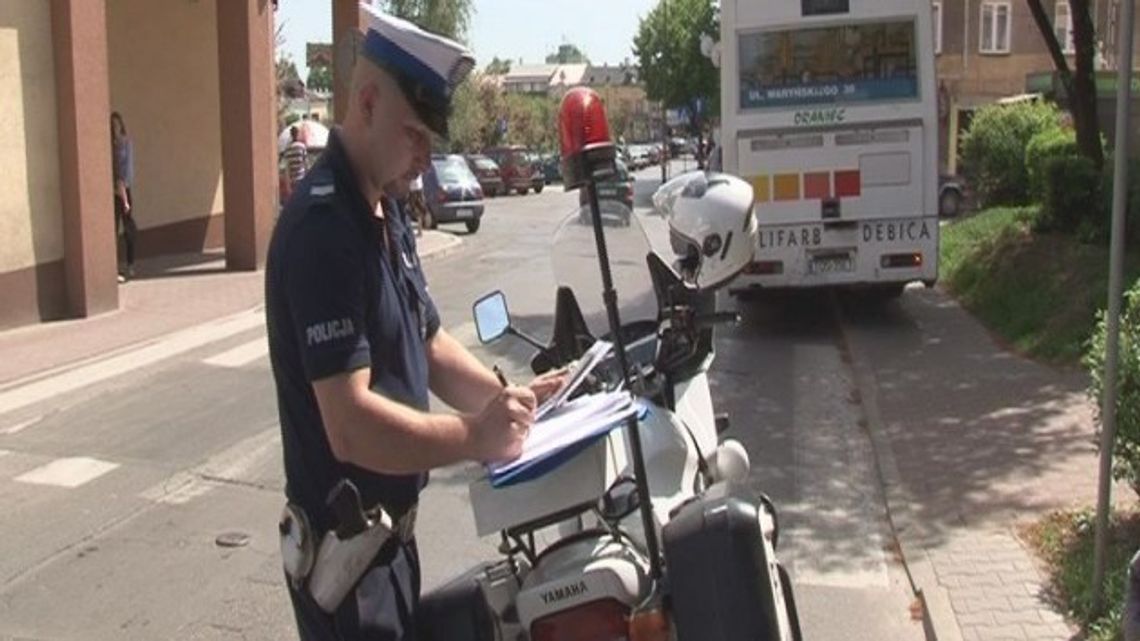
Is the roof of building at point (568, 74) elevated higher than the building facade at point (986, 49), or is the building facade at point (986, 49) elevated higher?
the roof of building at point (568, 74)

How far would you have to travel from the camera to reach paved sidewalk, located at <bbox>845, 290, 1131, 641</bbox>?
5.25 meters

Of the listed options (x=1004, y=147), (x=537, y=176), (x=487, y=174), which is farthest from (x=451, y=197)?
(x=537, y=176)

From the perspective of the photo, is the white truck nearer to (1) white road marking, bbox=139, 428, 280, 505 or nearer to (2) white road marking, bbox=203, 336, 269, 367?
(2) white road marking, bbox=203, 336, 269, 367

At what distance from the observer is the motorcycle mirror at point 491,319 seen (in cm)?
342

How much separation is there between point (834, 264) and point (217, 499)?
748 centimetres

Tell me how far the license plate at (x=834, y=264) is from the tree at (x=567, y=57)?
15936 centimetres

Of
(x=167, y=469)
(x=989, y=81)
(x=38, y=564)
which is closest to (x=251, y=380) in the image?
(x=167, y=469)

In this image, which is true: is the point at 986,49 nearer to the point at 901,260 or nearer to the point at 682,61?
the point at 682,61

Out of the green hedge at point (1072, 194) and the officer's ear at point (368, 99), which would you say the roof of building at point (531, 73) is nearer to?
the green hedge at point (1072, 194)

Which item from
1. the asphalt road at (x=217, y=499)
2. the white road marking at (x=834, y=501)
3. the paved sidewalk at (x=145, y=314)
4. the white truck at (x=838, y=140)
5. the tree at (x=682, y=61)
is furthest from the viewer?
the tree at (x=682, y=61)

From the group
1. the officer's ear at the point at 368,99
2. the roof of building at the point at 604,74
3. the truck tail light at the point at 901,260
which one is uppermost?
the roof of building at the point at 604,74

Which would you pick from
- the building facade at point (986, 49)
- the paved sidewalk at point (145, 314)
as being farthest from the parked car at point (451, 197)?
the building facade at point (986, 49)

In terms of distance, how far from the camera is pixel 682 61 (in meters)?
64.6

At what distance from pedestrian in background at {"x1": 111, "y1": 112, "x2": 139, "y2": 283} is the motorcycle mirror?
13.3 metres
